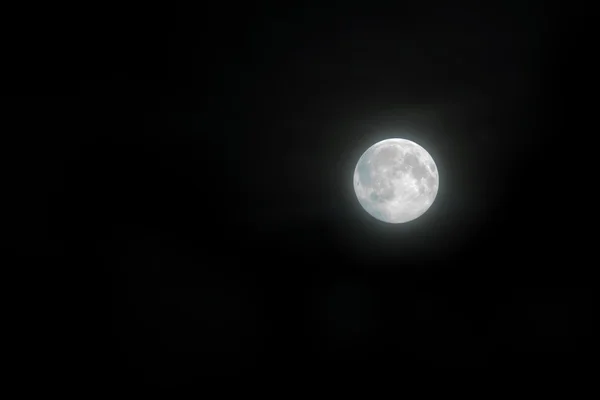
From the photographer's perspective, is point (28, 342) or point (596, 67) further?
point (28, 342)

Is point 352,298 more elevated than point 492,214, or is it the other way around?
point 492,214

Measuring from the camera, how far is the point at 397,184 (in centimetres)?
433

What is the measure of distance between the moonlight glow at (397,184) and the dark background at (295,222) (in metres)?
0.15

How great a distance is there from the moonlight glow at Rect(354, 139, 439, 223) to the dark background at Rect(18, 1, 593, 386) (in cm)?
15

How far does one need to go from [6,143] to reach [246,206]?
9.18 feet

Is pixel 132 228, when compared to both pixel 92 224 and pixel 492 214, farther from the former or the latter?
pixel 492 214

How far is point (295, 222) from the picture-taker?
15.3ft

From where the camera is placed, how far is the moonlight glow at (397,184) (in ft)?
14.2

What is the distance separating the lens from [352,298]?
461 centimetres

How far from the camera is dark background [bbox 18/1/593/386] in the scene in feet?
14.3

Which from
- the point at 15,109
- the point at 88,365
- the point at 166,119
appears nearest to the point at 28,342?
the point at 88,365

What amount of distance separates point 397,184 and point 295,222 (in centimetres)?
123

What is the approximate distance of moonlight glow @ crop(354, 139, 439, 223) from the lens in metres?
4.32

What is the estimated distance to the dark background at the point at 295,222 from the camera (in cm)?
436
